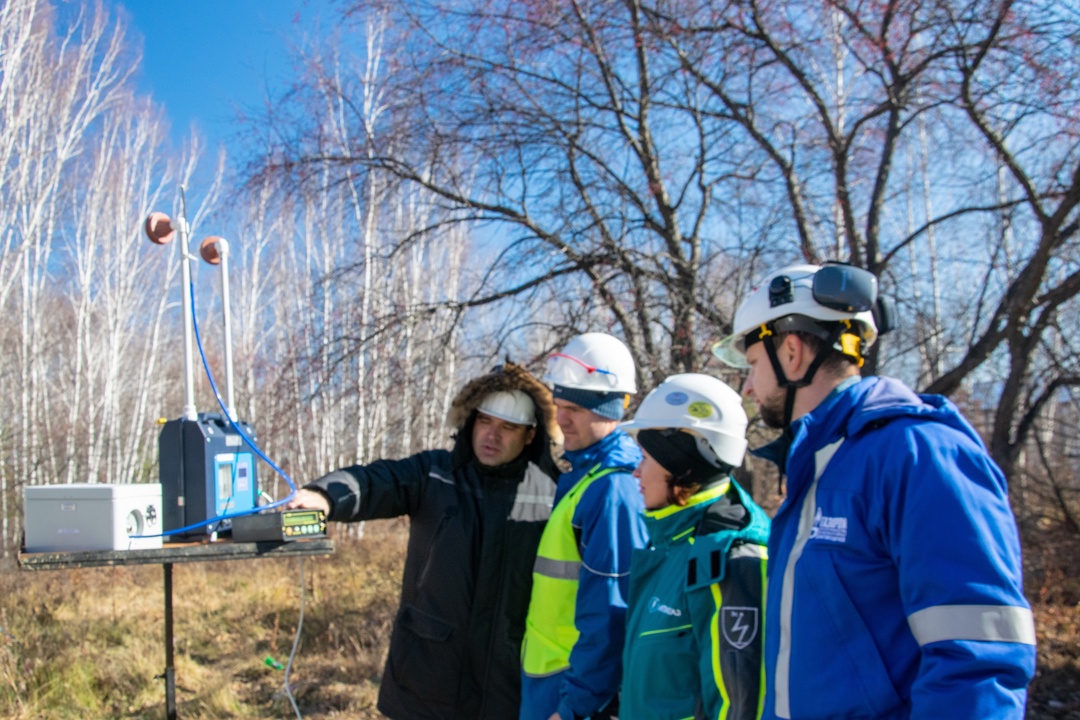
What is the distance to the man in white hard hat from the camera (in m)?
2.43

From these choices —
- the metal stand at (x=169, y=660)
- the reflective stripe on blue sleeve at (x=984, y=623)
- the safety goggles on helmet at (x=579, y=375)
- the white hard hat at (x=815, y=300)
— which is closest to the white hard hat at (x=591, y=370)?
the safety goggles on helmet at (x=579, y=375)

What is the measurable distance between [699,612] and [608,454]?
76cm

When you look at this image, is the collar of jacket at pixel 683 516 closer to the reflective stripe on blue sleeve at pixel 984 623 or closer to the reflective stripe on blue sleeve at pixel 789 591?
the reflective stripe on blue sleeve at pixel 789 591

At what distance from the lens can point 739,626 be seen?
1.96 m

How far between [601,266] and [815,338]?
17.0ft

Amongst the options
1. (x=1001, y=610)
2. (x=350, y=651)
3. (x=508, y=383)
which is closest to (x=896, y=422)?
(x=1001, y=610)

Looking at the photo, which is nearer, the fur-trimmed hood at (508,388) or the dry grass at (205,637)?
the fur-trimmed hood at (508,388)

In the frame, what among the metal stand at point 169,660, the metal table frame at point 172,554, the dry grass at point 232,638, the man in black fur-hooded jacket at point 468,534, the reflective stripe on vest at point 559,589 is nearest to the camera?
the reflective stripe on vest at point 559,589

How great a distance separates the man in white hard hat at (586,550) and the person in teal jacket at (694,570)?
0.39 ft

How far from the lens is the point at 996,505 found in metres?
1.40

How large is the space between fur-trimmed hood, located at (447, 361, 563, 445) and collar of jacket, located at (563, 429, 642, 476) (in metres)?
0.32

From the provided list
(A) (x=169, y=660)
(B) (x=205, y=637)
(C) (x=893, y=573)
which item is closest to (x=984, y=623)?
(C) (x=893, y=573)

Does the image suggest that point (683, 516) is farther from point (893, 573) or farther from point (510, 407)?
point (510, 407)

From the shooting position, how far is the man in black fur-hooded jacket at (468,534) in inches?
117
